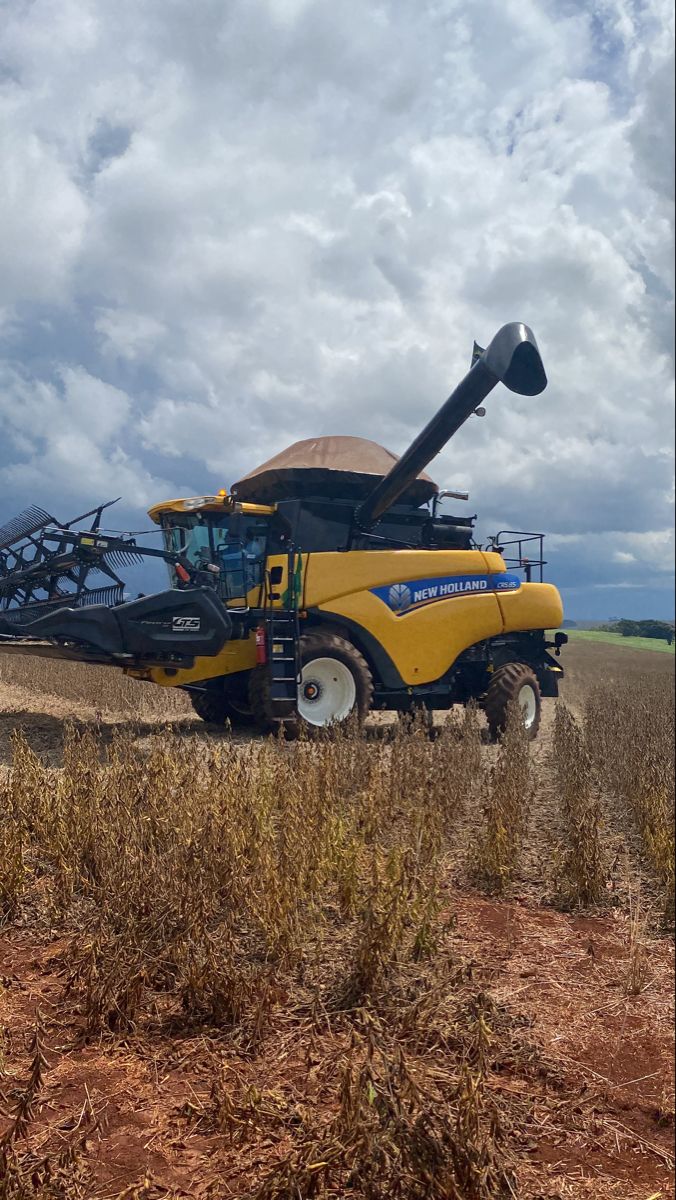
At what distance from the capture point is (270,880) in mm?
2773

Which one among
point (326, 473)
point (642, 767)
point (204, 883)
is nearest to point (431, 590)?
point (326, 473)

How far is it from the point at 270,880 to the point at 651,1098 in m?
1.39

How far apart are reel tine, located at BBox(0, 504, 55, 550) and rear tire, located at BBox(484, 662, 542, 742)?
5.72 m

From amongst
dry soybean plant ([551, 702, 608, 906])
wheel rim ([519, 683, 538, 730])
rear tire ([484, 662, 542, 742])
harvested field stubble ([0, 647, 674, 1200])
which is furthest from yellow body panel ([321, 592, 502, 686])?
harvested field stubble ([0, 647, 674, 1200])

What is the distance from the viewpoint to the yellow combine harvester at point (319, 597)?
17.4 ft

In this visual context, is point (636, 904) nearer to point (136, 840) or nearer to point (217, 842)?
point (217, 842)

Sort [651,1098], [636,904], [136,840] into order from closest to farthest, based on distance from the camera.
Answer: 1. [651,1098]
2. [136,840]
3. [636,904]

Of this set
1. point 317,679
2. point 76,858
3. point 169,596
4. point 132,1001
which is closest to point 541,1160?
point 132,1001

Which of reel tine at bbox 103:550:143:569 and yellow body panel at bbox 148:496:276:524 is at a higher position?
yellow body panel at bbox 148:496:276:524

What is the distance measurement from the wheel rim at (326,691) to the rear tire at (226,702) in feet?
2.52

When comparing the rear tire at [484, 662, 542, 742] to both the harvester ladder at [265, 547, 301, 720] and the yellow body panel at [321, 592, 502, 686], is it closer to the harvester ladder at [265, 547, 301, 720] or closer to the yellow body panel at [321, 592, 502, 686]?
the yellow body panel at [321, 592, 502, 686]

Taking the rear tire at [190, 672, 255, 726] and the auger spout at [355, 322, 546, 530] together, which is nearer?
the auger spout at [355, 322, 546, 530]

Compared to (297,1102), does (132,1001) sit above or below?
above

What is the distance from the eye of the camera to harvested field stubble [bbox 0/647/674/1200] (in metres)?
1.68
